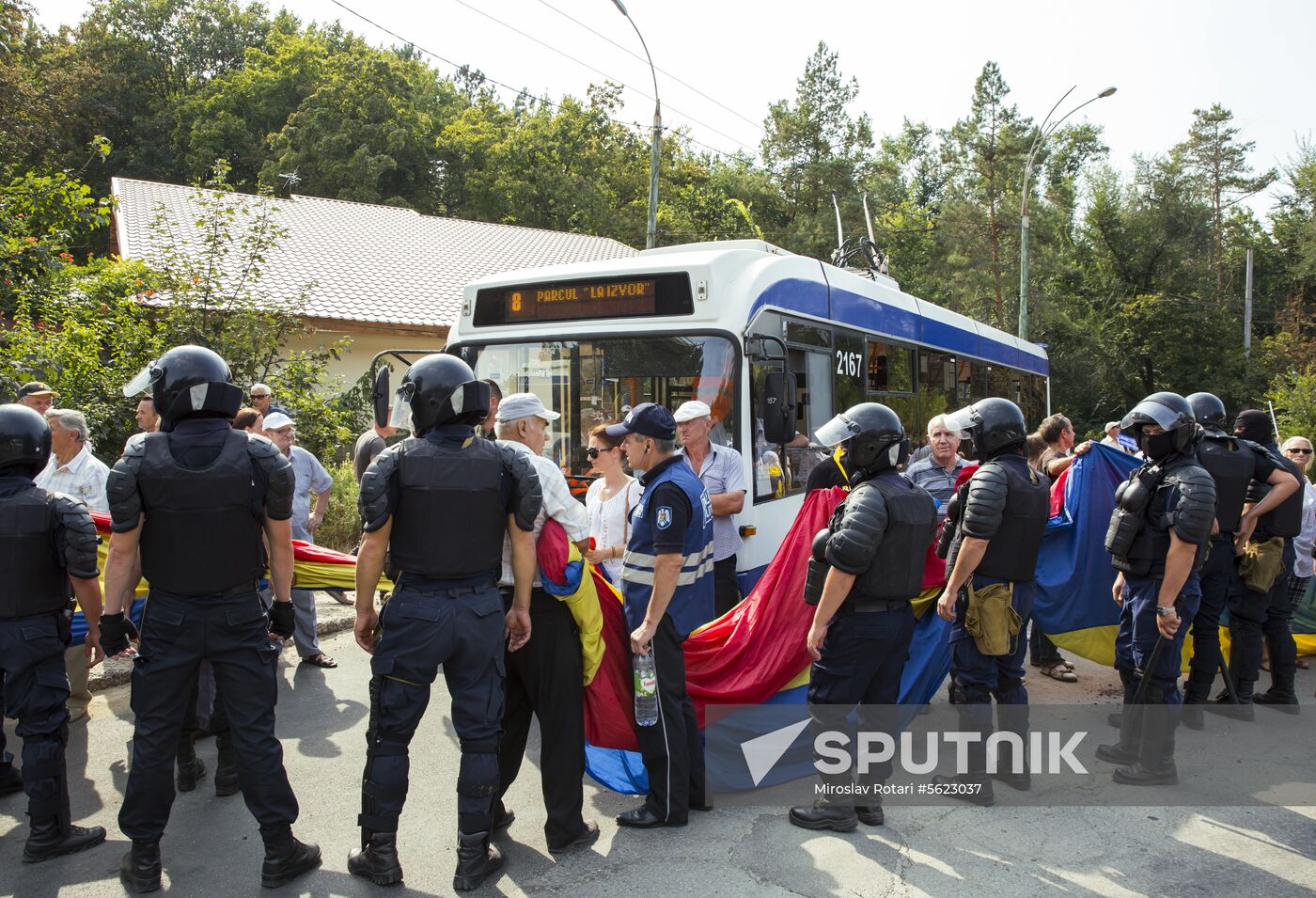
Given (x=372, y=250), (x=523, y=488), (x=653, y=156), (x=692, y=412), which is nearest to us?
(x=523, y=488)

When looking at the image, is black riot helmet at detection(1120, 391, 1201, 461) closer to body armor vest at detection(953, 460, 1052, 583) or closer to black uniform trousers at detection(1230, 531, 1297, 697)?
body armor vest at detection(953, 460, 1052, 583)

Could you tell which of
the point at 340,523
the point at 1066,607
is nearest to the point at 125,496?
the point at 1066,607

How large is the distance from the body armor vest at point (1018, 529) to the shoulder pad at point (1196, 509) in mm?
652

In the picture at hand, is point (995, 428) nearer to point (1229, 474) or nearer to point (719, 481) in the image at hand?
point (719, 481)

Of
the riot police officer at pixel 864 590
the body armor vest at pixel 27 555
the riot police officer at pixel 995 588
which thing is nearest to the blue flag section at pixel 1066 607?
the riot police officer at pixel 995 588

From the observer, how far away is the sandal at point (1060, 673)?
22.7ft

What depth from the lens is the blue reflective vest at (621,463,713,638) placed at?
13.9 ft

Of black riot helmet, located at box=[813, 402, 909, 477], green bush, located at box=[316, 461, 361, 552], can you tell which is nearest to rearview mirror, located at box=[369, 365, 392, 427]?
black riot helmet, located at box=[813, 402, 909, 477]

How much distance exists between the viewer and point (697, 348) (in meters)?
6.16

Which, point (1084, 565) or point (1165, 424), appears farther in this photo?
point (1084, 565)

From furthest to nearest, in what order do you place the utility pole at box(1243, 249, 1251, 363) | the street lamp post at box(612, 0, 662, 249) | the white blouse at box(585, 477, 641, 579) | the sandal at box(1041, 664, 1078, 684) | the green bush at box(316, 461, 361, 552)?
1. the utility pole at box(1243, 249, 1251, 363)
2. the street lamp post at box(612, 0, 662, 249)
3. the green bush at box(316, 461, 361, 552)
4. the sandal at box(1041, 664, 1078, 684)
5. the white blouse at box(585, 477, 641, 579)

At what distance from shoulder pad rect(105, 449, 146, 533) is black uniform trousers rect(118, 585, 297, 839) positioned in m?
0.32

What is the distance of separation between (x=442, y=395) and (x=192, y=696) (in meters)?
1.70

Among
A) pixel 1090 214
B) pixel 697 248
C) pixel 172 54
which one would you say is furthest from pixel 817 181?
pixel 697 248
